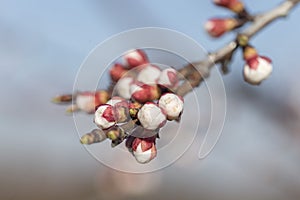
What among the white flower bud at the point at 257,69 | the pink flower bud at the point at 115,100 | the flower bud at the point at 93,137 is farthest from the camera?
the white flower bud at the point at 257,69

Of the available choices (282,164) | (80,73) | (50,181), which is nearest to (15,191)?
(50,181)

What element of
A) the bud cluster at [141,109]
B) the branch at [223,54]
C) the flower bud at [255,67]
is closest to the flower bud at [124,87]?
the bud cluster at [141,109]

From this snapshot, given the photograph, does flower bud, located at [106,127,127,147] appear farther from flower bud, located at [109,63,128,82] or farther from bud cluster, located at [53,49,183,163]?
flower bud, located at [109,63,128,82]

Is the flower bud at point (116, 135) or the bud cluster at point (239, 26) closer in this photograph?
the flower bud at point (116, 135)

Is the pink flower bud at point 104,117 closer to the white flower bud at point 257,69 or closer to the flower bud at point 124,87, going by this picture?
the flower bud at point 124,87

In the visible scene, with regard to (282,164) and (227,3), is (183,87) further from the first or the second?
(282,164)

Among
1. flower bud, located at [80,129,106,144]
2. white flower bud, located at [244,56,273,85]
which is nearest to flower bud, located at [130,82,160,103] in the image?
flower bud, located at [80,129,106,144]
